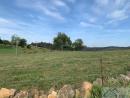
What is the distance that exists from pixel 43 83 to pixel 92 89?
200 centimetres

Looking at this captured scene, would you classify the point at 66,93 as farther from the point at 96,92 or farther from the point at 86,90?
the point at 96,92

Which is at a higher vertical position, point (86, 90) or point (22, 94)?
point (86, 90)

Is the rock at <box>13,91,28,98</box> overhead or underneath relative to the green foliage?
underneath

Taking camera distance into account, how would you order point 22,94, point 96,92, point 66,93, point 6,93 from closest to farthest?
point 96,92, point 66,93, point 22,94, point 6,93

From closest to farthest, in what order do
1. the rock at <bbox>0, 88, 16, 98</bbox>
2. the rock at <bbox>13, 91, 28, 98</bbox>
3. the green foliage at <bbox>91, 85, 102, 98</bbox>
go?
the green foliage at <bbox>91, 85, 102, 98</bbox>
the rock at <bbox>13, 91, 28, 98</bbox>
the rock at <bbox>0, 88, 16, 98</bbox>

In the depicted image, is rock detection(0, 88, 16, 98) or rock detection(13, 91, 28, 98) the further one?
rock detection(0, 88, 16, 98)

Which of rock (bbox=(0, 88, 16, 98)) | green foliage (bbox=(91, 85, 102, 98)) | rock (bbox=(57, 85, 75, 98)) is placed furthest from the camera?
rock (bbox=(0, 88, 16, 98))

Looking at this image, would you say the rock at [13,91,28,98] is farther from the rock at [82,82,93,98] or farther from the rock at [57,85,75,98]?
the rock at [82,82,93,98]

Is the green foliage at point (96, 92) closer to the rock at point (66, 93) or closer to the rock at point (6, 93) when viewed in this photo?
the rock at point (66, 93)

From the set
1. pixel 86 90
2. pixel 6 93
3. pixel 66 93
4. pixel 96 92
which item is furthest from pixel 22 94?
pixel 96 92

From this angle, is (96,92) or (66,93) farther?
(66,93)

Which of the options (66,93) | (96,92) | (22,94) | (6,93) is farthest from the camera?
(6,93)

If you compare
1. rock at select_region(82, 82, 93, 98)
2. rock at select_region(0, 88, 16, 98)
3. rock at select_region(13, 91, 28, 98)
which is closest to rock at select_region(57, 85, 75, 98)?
rock at select_region(82, 82, 93, 98)

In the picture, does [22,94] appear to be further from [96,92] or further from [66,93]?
[96,92]
